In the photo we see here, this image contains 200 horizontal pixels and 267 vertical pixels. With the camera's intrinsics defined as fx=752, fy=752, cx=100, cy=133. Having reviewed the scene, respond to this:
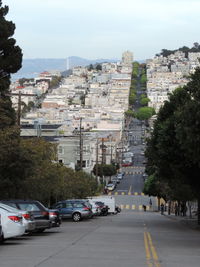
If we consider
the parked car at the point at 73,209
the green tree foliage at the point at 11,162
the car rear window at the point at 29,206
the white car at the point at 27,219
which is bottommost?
the parked car at the point at 73,209

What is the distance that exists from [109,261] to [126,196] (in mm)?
109225

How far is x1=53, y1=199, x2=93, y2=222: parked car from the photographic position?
49.0m

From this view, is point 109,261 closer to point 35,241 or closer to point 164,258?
point 164,258

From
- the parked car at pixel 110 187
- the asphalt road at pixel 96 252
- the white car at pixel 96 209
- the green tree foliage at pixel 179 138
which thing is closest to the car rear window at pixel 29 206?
the asphalt road at pixel 96 252

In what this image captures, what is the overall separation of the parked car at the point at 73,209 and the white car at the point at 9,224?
22911 millimetres

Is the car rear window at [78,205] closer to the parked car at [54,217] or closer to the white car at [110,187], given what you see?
the parked car at [54,217]

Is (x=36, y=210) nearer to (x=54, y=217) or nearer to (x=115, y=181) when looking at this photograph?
(x=54, y=217)

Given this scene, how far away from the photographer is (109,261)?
2011cm

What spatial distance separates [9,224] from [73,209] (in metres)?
24.0

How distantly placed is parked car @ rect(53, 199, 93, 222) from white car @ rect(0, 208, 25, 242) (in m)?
22.9

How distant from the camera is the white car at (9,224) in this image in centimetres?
2553

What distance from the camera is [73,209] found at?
49469 millimetres

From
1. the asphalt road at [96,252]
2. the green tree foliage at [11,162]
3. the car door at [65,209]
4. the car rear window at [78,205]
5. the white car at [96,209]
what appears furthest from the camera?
the white car at [96,209]

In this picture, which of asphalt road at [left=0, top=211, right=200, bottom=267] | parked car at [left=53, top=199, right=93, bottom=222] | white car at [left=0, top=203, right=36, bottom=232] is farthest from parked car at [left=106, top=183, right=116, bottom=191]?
white car at [left=0, top=203, right=36, bottom=232]
